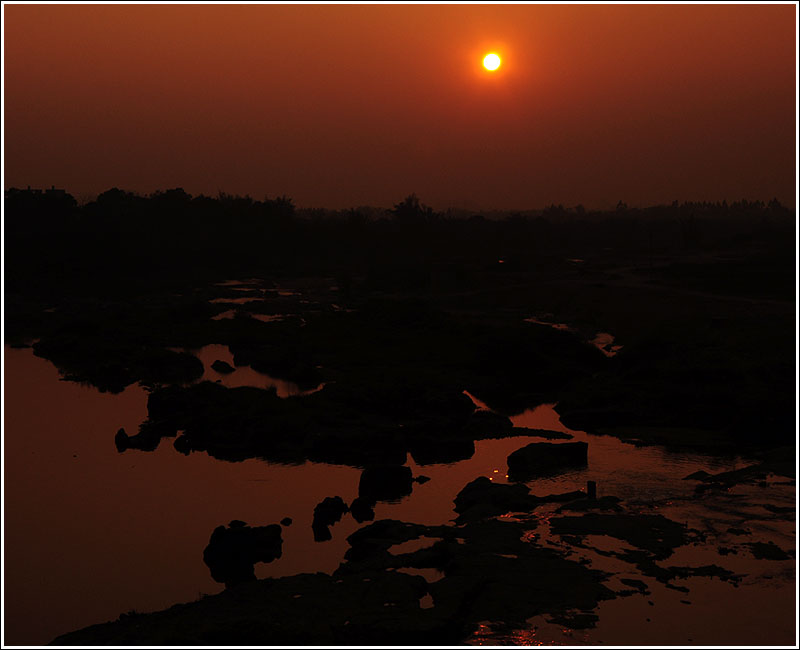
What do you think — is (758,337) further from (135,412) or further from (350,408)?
(135,412)

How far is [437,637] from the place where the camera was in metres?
15.9

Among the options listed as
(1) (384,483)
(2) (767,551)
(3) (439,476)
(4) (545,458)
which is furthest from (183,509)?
(2) (767,551)

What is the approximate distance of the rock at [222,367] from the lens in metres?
45.4

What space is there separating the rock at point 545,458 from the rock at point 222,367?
21553 millimetres

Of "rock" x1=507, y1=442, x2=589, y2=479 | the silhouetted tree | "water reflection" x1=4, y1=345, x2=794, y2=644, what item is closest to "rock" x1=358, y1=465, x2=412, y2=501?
"water reflection" x1=4, y1=345, x2=794, y2=644

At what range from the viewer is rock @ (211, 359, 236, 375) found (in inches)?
1789

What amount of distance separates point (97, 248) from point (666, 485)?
2981 inches

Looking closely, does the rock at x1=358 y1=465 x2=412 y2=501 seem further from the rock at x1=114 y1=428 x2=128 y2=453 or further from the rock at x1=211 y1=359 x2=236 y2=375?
the rock at x1=211 y1=359 x2=236 y2=375

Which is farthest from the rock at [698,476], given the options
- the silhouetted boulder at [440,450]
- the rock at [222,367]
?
the rock at [222,367]

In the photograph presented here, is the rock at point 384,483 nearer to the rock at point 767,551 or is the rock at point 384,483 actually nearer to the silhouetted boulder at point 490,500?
the silhouetted boulder at point 490,500

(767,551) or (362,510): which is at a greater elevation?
(362,510)

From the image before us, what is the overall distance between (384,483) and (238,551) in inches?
227

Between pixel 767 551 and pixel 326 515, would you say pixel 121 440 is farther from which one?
pixel 767 551

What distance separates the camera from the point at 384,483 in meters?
25.0
